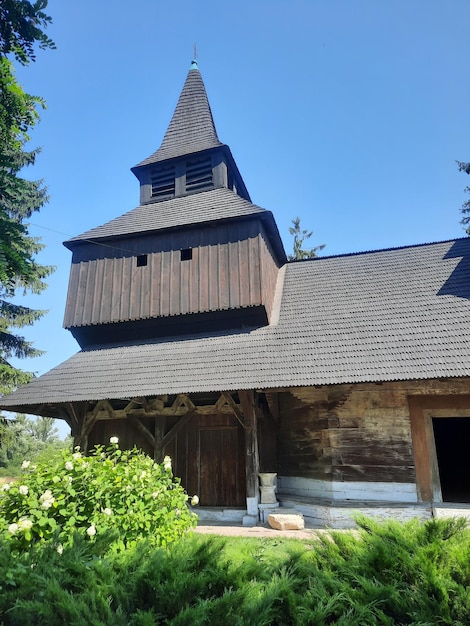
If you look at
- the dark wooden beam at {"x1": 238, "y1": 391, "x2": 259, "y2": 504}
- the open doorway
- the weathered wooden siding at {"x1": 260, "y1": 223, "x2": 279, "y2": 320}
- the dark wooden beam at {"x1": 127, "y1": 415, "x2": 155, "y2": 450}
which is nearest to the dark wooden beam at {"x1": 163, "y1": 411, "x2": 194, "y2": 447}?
the dark wooden beam at {"x1": 127, "y1": 415, "x2": 155, "y2": 450}

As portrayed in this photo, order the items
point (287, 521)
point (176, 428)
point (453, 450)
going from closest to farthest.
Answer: point (287, 521)
point (176, 428)
point (453, 450)

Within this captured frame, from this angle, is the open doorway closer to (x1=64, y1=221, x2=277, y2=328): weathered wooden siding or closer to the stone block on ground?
the stone block on ground

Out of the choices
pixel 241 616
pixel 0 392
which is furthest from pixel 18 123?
pixel 0 392

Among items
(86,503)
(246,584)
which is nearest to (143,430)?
(86,503)

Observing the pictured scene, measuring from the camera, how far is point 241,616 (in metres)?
2.11

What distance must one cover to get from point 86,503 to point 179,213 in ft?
30.7

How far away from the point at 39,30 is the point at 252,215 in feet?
20.4

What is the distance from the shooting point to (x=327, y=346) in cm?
848

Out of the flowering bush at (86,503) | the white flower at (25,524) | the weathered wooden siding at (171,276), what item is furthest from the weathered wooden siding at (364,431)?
the white flower at (25,524)

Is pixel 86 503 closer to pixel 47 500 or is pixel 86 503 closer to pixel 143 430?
pixel 47 500

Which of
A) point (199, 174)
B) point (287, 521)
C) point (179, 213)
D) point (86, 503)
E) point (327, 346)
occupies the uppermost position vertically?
point (199, 174)

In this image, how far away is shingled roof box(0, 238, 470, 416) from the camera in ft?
25.0

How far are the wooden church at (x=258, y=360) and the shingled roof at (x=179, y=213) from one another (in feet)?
0.22

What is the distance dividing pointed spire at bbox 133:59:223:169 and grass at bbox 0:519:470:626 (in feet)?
39.4
